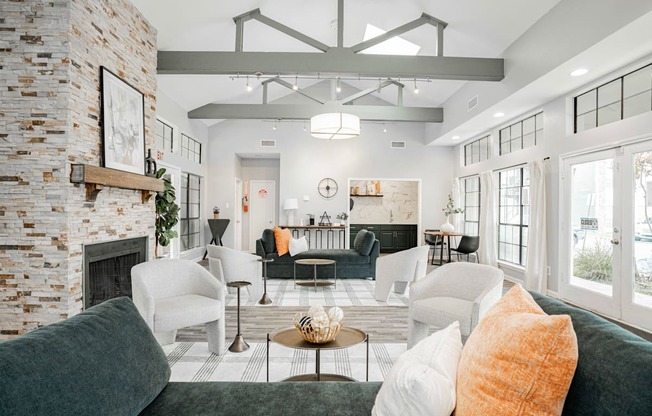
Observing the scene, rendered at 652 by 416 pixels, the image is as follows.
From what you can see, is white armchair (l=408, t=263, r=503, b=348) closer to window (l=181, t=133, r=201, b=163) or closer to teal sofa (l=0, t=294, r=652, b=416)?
teal sofa (l=0, t=294, r=652, b=416)

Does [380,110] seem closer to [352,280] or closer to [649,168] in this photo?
[352,280]

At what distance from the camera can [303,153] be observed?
33.1ft

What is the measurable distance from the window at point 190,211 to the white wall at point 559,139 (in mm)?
6368

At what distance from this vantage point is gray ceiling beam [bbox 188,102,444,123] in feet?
27.4

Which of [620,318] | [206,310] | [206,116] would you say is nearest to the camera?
[206,310]

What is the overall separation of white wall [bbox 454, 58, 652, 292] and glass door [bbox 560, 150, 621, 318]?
137 millimetres

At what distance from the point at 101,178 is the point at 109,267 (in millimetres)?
1055

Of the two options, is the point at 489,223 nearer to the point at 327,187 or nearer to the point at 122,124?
the point at 327,187

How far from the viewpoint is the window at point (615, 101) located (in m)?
4.25

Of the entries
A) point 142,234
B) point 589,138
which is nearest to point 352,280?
point 142,234

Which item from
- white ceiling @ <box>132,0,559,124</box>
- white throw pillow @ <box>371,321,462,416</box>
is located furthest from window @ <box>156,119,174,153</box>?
white throw pillow @ <box>371,321,462,416</box>

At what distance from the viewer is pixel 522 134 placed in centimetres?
687

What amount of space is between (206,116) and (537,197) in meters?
6.32

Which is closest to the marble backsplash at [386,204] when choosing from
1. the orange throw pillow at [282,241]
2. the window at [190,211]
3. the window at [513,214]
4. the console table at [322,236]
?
the console table at [322,236]
